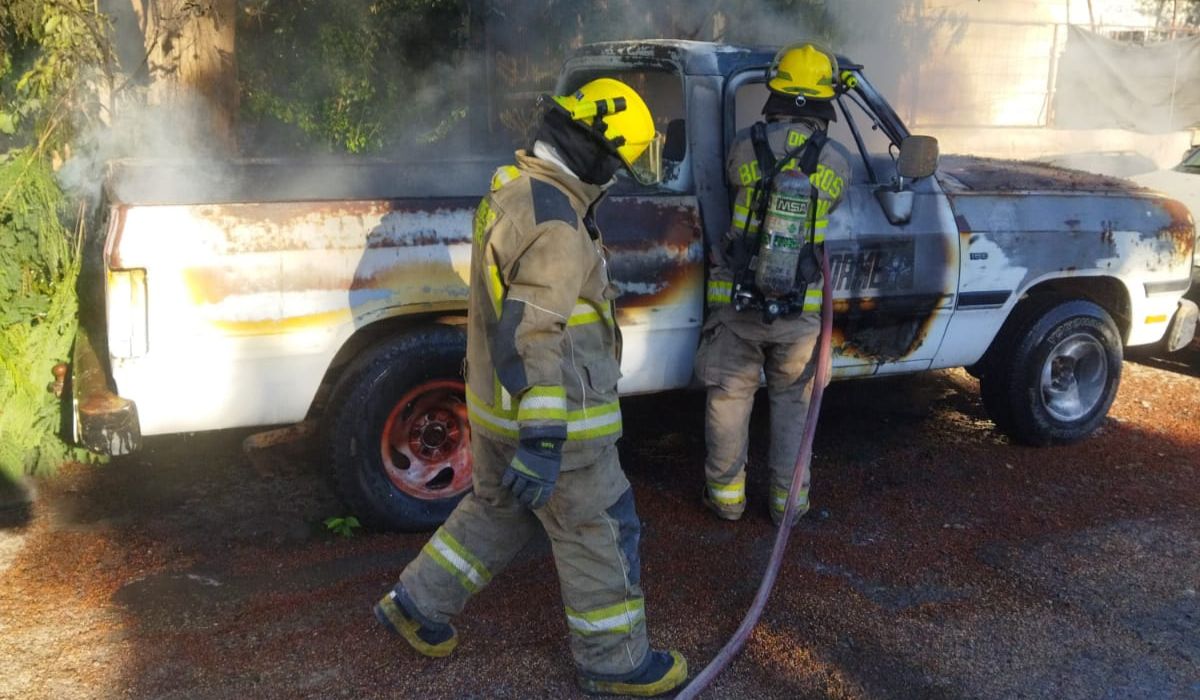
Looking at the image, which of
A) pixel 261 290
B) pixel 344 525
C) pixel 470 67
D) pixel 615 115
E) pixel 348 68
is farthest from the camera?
pixel 470 67

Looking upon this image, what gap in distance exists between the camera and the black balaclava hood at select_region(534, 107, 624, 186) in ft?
9.83

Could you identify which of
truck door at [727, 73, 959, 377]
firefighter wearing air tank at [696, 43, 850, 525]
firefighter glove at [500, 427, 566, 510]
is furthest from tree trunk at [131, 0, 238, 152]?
firefighter glove at [500, 427, 566, 510]

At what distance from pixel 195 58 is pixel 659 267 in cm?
385

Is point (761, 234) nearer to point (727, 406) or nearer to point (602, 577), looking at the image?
point (727, 406)

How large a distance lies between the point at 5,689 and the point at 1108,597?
149 inches

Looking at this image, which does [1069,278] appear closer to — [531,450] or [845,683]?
[845,683]

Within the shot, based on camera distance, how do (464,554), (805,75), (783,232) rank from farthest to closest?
(805,75), (783,232), (464,554)

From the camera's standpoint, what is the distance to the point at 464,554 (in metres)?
3.31

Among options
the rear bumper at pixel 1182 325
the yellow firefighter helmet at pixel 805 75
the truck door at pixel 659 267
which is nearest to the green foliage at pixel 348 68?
the truck door at pixel 659 267

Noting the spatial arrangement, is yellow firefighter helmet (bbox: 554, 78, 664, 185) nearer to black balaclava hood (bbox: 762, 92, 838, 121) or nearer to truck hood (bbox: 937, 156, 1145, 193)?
black balaclava hood (bbox: 762, 92, 838, 121)

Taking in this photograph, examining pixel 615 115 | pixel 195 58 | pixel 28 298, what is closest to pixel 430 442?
pixel 28 298

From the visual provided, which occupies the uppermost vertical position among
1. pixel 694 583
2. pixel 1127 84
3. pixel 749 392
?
pixel 1127 84

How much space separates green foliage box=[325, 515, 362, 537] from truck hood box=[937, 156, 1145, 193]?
3.13 m

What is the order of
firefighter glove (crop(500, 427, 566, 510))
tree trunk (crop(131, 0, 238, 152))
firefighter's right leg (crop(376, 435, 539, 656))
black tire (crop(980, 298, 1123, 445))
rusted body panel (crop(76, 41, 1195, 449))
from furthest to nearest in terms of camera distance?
1. tree trunk (crop(131, 0, 238, 152))
2. black tire (crop(980, 298, 1123, 445))
3. rusted body panel (crop(76, 41, 1195, 449))
4. firefighter's right leg (crop(376, 435, 539, 656))
5. firefighter glove (crop(500, 427, 566, 510))
